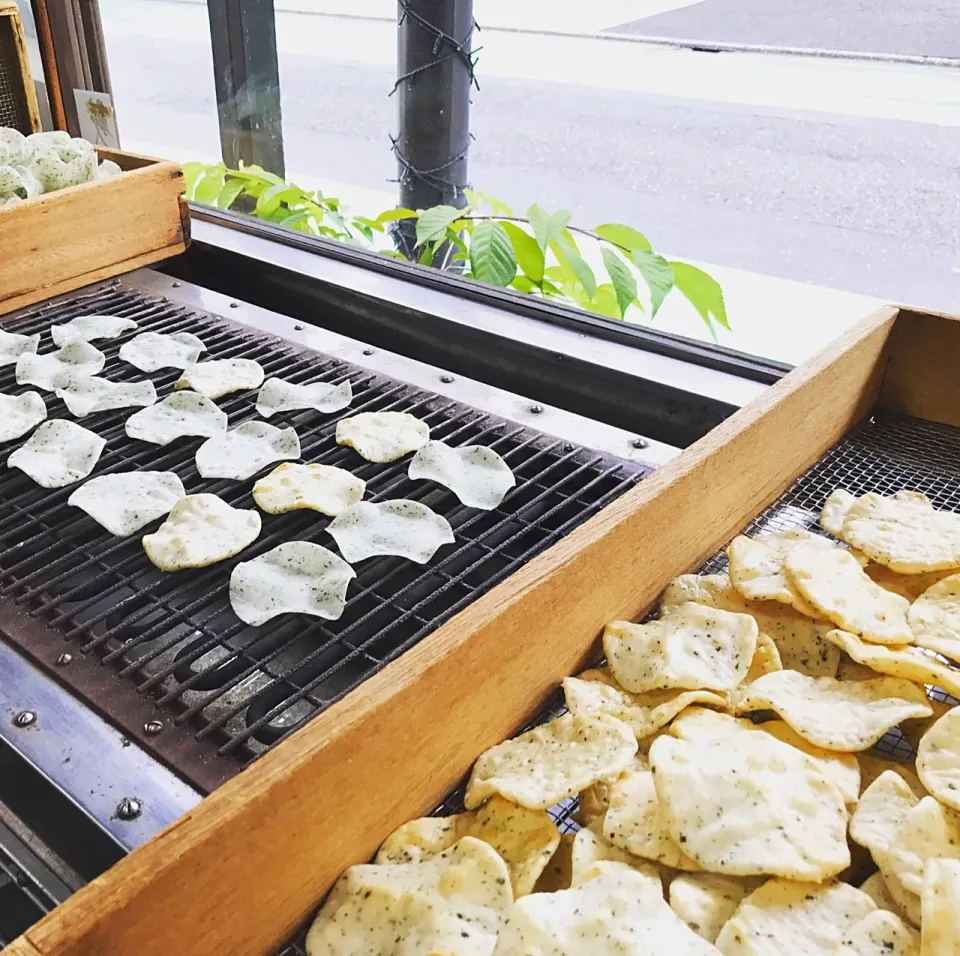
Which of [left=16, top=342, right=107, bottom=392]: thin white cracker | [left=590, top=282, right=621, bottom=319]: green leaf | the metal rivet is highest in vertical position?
the metal rivet

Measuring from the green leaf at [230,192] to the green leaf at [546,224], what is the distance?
113 cm

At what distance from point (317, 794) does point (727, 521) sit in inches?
29.2

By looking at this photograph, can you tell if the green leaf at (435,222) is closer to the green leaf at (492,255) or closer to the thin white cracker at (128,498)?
the green leaf at (492,255)

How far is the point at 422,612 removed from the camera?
45.5 inches

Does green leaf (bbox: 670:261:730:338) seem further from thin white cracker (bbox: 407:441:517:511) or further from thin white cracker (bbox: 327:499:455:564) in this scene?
thin white cracker (bbox: 327:499:455:564)

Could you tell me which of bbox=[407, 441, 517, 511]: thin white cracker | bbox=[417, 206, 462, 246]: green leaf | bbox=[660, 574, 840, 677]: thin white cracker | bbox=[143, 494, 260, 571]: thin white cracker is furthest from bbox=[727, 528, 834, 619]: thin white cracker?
bbox=[417, 206, 462, 246]: green leaf

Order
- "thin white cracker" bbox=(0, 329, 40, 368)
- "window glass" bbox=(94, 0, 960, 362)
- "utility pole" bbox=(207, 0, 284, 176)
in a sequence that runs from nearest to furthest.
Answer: "thin white cracker" bbox=(0, 329, 40, 368) → "window glass" bbox=(94, 0, 960, 362) → "utility pole" bbox=(207, 0, 284, 176)

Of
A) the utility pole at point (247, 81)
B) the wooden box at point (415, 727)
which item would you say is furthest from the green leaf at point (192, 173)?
the wooden box at point (415, 727)

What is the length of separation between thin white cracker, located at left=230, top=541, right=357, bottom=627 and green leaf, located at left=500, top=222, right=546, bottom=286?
1372 millimetres

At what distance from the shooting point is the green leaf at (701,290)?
A: 7.20ft

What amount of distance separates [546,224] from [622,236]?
0.19m

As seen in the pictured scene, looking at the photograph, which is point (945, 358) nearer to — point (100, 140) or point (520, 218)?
point (520, 218)

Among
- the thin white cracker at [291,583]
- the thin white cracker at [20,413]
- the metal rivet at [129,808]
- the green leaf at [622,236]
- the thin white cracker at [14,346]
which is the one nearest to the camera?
the metal rivet at [129,808]

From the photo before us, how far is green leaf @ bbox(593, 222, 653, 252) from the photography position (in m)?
2.29
